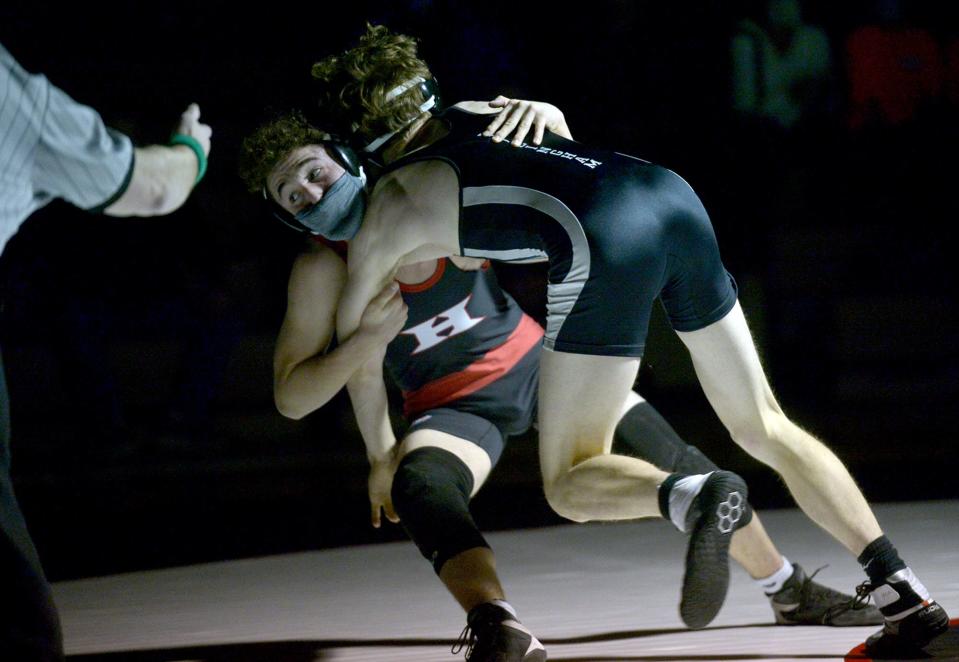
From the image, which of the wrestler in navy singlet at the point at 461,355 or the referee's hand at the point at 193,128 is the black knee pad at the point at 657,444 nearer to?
the wrestler in navy singlet at the point at 461,355

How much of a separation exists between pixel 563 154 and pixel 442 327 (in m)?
0.68

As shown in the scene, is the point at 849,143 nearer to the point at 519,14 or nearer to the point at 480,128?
the point at 519,14

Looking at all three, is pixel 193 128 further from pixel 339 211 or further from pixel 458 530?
pixel 458 530

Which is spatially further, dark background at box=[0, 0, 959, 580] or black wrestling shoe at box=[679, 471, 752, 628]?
dark background at box=[0, 0, 959, 580]

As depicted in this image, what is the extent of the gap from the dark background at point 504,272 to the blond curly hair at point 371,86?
3381 millimetres

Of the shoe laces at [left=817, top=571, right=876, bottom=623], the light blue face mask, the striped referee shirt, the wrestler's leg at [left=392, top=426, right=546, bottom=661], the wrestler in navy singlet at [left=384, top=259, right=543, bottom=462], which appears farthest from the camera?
the wrestler in navy singlet at [left=384, top=259, right=543, bottom=462]

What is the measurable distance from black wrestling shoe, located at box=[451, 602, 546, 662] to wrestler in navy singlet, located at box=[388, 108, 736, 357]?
57 cm

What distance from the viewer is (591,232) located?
3.04 metres

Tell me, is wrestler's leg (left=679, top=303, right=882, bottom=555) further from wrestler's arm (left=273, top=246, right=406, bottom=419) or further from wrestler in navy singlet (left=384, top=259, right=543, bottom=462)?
wrestler's arm (left=273, top=246, right=406, bottom=419)

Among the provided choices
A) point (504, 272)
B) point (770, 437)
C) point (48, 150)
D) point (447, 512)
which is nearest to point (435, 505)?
point (447, 512)

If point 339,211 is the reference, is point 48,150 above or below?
above

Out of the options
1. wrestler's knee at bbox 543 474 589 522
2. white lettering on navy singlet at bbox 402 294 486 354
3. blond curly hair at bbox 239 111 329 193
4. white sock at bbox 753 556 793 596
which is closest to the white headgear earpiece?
blond curly hair at bbox 239 111 329 193

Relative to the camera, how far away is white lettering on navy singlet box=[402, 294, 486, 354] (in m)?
3.71

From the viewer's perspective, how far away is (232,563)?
16.4ft
